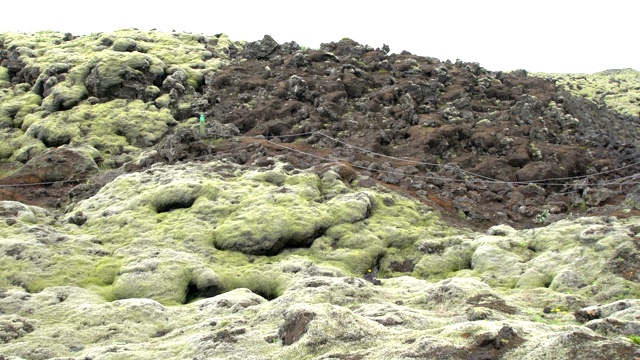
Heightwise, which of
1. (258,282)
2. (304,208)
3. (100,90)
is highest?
(100,90)

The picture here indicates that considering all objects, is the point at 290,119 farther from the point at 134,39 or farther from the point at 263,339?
the point at 263,339

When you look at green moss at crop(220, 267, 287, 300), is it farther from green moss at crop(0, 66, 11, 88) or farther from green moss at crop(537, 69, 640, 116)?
green moss at crop(537, 69, 640, 116)

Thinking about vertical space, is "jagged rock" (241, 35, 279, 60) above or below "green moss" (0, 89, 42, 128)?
above

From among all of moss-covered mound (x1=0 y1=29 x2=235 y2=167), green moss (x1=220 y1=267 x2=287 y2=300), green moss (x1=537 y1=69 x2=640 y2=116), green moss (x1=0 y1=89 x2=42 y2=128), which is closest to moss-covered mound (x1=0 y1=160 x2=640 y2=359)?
green moss (x1=220 y1=267 x2=287 y2=300)

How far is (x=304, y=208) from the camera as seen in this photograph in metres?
19.3

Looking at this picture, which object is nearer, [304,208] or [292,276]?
[292,276]

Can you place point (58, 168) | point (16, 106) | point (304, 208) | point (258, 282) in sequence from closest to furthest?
1. point (258, 282)
2. point (304, 208)
3. point (58, 168)
4. point (16, 106)

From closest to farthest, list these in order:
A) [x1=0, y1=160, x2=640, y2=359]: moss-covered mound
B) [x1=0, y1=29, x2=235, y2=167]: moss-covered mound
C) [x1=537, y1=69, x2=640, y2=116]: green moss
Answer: [x1=0, y1=160, x2=640, y2=359]: moss-covered mound, [x1=0, y1=29, x2=235, y2=167]: moss-covered mound, [x1=537, y1=69, x2=640, y2=116]: green moss

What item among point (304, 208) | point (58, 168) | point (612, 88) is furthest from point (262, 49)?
point (612, 88)

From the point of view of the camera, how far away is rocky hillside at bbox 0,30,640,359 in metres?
10.5

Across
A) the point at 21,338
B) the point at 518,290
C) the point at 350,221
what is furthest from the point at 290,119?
the point at 21,338

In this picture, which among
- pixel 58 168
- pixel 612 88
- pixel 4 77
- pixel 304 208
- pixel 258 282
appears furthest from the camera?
pixel 612 88

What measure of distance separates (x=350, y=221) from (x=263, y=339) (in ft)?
32.3

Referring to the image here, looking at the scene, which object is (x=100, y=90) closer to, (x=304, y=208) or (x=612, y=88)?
(x=304, y=208)
